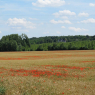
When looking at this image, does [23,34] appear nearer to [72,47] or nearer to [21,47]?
[21,47]

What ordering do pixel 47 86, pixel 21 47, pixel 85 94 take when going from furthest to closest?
1. pixel 21 47
2. pixel 47 86
3. pixel 85 94

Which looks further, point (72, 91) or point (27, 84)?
point (27, 84)

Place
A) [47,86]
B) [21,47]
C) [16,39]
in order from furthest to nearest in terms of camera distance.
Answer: [16,39]
[21,47]
[47,86]

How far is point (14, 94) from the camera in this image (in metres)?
10.4

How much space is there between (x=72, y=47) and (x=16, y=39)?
51186mm

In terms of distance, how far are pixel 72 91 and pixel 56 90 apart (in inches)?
49.5

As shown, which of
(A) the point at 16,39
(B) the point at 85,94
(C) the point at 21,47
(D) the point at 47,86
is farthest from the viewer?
(A) the point at 16,39

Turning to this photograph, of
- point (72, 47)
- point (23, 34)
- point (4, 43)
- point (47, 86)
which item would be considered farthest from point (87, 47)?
point (47, 86)

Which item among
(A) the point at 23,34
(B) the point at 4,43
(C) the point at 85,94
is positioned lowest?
(C) the point at 85,94

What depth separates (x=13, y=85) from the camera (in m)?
12.0

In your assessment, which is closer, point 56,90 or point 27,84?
point 56,90

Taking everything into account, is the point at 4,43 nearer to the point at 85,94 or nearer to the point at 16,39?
the point at 16,39

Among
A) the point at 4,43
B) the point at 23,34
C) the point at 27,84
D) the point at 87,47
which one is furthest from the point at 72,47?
the point at 27,84

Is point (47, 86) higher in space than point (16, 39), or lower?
lower
